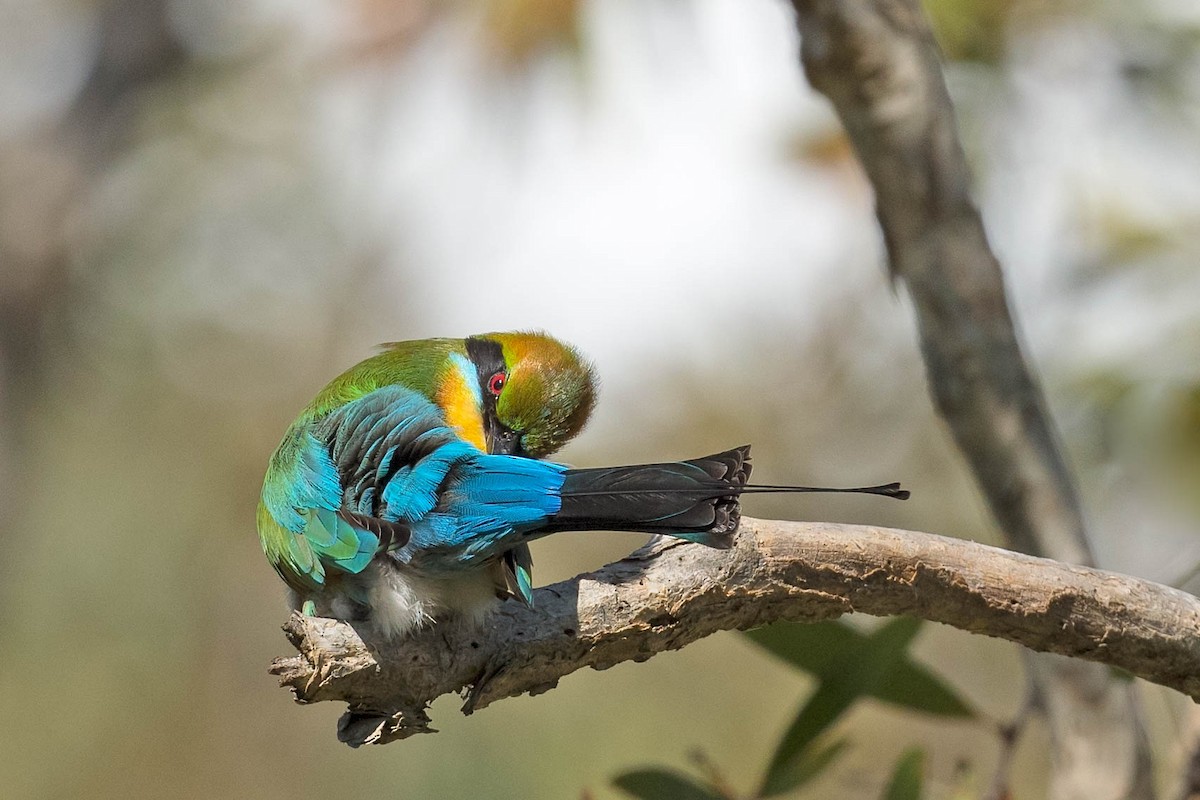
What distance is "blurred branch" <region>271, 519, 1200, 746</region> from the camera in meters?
1.27

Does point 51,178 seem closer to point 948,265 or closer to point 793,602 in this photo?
point 948,265

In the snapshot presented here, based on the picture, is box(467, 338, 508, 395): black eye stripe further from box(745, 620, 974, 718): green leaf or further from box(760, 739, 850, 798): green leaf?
box(760, 739, 850, 798): green leaf

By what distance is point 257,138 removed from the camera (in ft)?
30.0

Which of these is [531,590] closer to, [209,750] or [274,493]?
[274,493]

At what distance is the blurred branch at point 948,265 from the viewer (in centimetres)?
180

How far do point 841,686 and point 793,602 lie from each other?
20.8 inches

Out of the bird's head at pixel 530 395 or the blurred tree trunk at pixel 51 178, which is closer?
the bird's head at pixel 530 395

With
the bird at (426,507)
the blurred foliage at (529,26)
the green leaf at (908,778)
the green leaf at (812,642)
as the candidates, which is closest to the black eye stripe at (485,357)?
the bird at (426,507)

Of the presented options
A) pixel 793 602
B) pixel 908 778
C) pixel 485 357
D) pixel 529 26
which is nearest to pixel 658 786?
pixel 908 778

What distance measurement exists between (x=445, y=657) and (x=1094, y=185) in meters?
3.28

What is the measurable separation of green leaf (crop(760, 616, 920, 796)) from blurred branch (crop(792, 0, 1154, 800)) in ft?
0.94

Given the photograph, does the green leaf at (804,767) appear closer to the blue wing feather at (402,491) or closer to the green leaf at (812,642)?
the green leaf at (812,642)

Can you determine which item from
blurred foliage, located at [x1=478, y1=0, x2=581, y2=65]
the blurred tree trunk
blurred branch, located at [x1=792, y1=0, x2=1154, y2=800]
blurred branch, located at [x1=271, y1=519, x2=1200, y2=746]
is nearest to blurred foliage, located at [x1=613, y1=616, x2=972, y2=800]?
blurred branch, located at [x1=792, y1=0, x2=1154, y2=800]

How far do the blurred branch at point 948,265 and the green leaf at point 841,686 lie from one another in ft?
0.94
